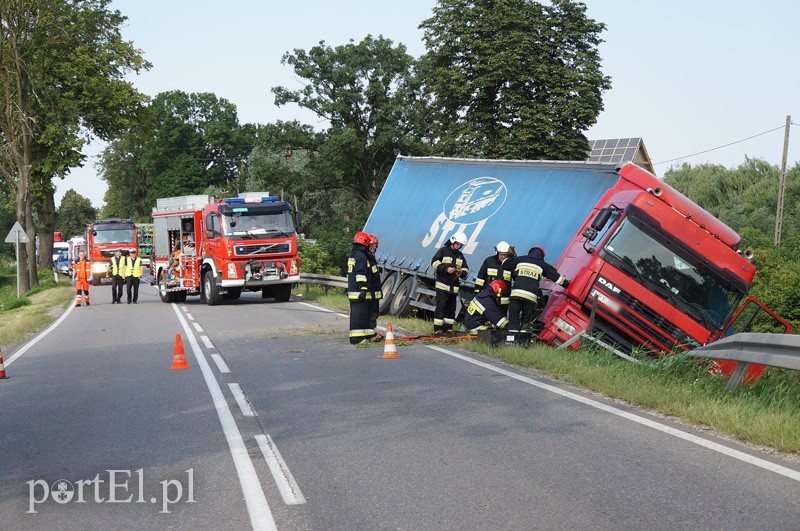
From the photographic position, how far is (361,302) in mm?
14531

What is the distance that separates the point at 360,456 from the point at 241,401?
3049 mm

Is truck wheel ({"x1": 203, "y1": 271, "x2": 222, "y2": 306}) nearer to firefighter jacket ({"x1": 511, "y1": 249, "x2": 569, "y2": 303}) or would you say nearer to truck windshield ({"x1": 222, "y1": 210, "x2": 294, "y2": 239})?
truck windshield ({"x1": 222, "y1": 210, "x2": 294, "y2": 239})

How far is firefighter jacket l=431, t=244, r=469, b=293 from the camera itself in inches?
613

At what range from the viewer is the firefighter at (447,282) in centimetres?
1557

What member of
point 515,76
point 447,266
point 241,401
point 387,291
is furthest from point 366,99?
point 241,401

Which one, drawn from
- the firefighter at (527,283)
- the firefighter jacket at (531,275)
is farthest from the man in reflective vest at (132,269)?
the firefighter jacket at (531,275)

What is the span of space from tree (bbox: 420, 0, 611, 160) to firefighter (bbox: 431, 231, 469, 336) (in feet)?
86.9

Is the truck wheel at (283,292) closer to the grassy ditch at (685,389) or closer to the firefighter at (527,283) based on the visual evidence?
the grassy ditch at (685,389)

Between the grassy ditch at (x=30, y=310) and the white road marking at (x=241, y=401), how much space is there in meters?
8.36

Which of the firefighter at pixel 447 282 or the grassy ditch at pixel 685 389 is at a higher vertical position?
the firefighter at pixel 447 282

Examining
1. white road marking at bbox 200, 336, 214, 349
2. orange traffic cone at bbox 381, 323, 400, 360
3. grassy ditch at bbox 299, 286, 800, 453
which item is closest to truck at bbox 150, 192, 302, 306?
white road marking at bbox 200, 336, 214, 349

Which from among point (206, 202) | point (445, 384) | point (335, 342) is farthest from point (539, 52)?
point (445, 384)

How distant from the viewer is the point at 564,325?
42.9ft

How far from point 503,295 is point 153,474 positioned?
809 centimetres
